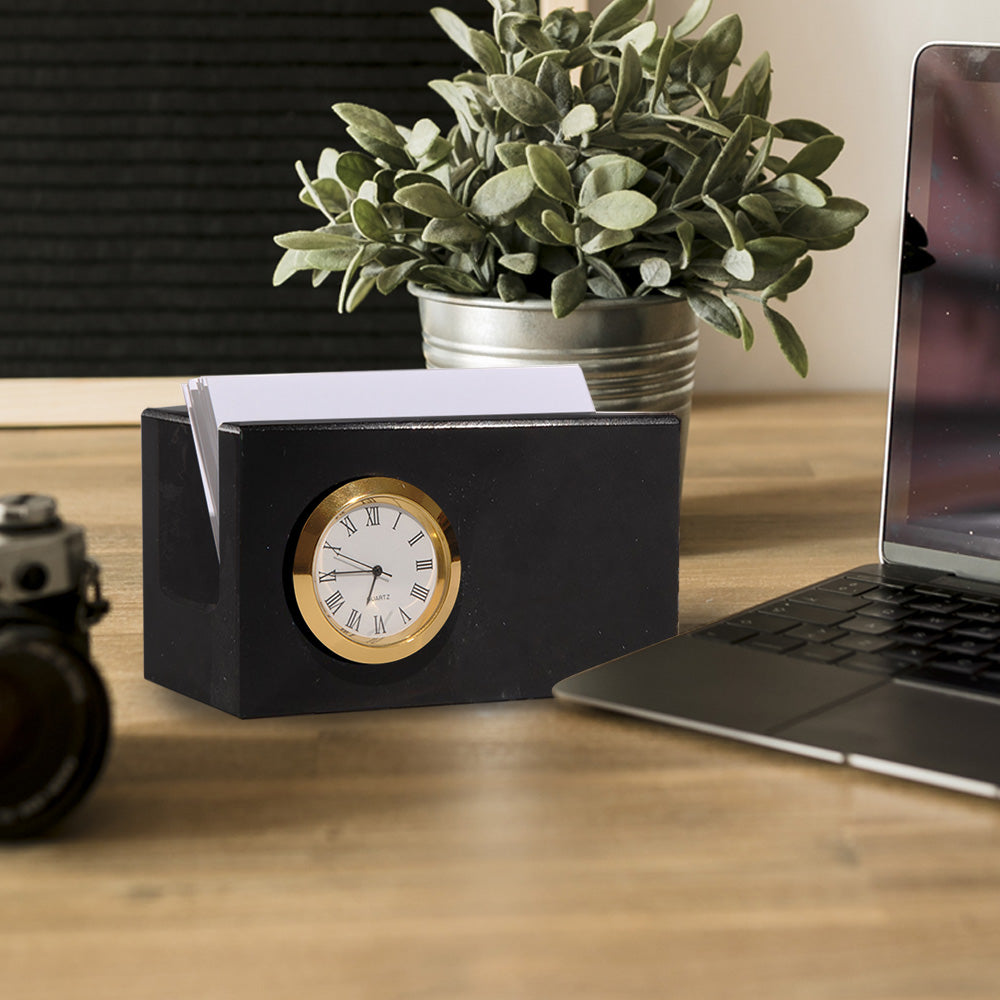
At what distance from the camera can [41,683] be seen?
0.38m

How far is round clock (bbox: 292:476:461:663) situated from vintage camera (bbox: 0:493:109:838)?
10 centimetres

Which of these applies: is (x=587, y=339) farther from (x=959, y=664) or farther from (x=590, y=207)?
(x=959, y=664)

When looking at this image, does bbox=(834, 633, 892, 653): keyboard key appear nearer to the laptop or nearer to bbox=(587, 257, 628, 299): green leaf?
the laptop

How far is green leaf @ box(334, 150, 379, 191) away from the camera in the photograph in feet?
2.31

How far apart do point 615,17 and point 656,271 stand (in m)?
0.14

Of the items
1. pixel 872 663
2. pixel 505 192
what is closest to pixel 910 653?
pixel 872 663

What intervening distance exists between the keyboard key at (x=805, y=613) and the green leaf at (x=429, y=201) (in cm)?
24

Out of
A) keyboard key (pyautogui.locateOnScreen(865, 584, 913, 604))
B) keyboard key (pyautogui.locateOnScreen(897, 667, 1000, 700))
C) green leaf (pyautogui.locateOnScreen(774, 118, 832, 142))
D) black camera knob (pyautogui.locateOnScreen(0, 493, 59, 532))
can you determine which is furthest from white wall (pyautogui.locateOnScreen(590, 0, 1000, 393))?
black camera knob (pyautogui.locateOnScreen(0, 493, 59, 532))

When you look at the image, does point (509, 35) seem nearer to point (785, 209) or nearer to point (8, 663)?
point (785, 209)

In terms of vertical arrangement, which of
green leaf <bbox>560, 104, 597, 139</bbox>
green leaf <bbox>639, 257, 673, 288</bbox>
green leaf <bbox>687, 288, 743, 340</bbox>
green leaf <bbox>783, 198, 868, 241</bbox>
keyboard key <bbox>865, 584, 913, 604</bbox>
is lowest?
keyboard key <bbox>865, 584, 913, 604</bbox>

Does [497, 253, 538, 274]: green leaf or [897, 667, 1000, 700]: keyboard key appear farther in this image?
[497, 253, 538, 274]: green leaf

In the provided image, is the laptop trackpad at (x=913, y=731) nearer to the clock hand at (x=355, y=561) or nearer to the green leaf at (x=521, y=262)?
the clock hand at (x=355, y=561)

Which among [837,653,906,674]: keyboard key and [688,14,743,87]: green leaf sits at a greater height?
[688,14,743,87]: green leaf

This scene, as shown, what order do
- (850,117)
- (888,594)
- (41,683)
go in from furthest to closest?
(850,117)
(888,594)
(41,683)
